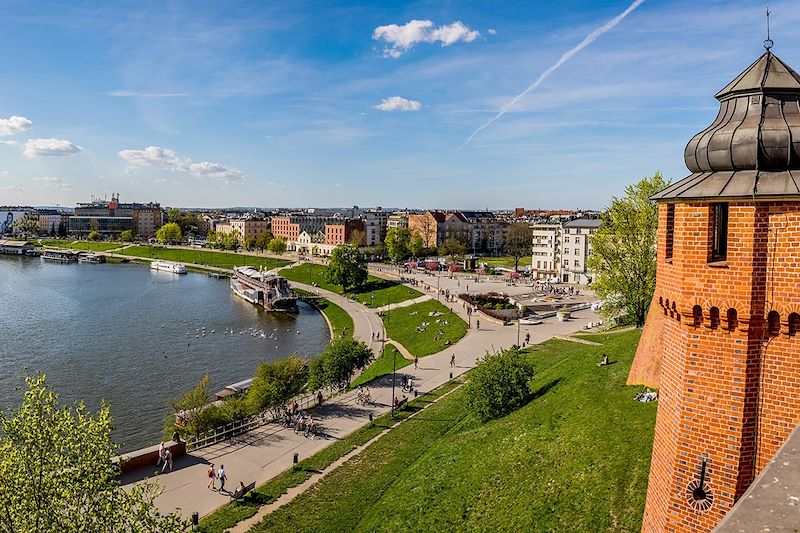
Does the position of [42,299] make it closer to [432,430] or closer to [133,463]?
[133,463]

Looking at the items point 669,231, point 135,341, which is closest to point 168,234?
point 135,341

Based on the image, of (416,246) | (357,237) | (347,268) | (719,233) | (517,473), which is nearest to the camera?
(719,233)

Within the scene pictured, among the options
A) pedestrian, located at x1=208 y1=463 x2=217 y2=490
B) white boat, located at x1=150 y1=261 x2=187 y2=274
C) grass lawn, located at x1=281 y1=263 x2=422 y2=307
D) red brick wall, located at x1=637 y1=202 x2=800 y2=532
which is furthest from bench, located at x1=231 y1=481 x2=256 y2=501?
white boat, located at x1=150 y1=261 x2=187 y2=274

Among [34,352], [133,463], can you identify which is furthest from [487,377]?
[34,352]

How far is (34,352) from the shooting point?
177ft

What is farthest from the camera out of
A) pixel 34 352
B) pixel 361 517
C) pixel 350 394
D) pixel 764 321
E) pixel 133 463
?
pixel 34 352

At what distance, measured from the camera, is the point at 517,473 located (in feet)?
61.5

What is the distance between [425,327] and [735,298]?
174 feet

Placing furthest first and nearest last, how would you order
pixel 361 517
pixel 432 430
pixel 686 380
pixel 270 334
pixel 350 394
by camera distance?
pixel 270 334
pixel 350 394
pixel 432 430
pixel 361 517
pixel 686 380

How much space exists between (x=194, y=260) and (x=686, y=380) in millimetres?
147201

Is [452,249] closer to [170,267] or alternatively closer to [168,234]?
[170,267]

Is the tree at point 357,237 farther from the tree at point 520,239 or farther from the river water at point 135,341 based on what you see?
the river water at point 135,341

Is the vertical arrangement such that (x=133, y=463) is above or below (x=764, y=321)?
below

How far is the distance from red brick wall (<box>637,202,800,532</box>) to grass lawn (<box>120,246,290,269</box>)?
119 m
